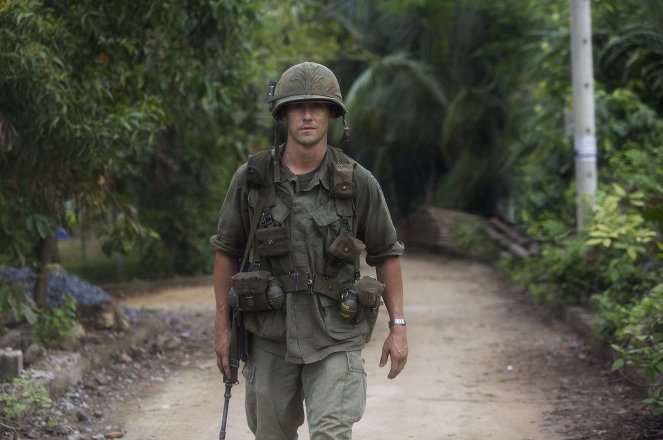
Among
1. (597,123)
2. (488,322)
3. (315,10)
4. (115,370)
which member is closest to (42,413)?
(115,370)

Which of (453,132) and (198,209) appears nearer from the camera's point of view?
(198,209)

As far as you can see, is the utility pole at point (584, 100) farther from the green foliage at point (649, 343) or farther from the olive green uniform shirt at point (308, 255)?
the olive green uniform shirt at point (308, 255)

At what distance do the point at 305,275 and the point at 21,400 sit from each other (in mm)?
2952

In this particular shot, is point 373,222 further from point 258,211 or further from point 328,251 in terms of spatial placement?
point 258,211

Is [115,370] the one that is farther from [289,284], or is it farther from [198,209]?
[198,209]

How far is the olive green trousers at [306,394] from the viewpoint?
4.59 meters

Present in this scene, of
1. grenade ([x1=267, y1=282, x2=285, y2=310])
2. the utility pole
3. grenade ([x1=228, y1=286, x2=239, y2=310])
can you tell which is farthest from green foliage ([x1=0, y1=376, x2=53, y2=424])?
the utility pole

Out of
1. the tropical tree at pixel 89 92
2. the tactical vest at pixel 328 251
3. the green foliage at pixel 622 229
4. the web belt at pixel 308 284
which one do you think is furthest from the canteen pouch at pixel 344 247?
the green foliage at pixel 622 229

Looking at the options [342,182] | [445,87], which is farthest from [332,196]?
[445,87]

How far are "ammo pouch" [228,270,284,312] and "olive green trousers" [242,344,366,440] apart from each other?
233 mm

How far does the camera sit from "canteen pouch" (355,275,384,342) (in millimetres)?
4676

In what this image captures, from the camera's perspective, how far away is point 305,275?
15.4ft

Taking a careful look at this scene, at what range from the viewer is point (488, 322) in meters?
12.1

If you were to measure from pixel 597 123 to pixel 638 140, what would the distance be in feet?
1.57
